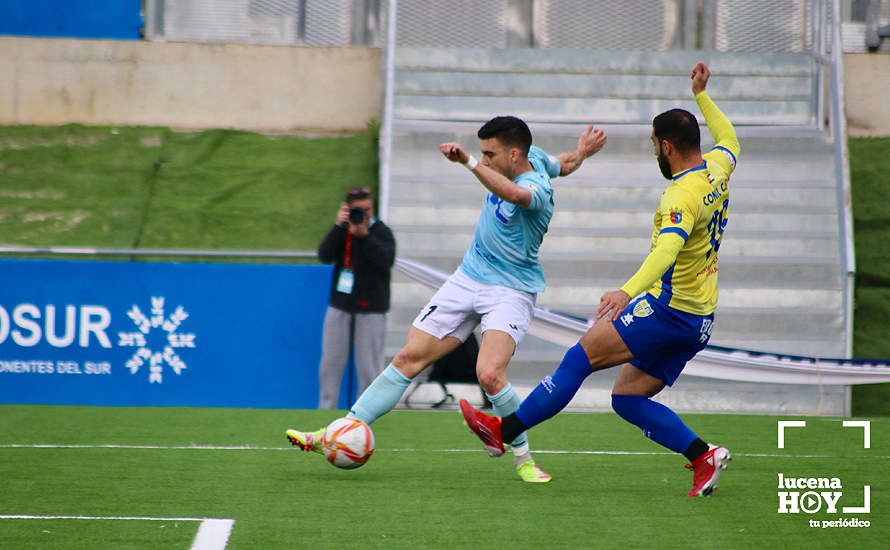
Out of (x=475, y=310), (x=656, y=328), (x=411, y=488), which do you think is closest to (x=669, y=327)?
(x=656, y=328)

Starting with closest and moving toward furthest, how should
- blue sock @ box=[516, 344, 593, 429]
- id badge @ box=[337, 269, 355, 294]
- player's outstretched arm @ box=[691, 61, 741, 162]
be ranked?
blue sock @ box=[516, 344, 593, 429]
player's outstretched arm @ box=[691, 61, 741, 162]
id badge @ box=[337, 269, 355, 294]

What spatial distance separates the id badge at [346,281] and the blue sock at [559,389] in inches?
193

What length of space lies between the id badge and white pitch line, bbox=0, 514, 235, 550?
595 cm

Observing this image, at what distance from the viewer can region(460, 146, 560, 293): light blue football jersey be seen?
7.05 m

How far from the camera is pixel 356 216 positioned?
11.4 m

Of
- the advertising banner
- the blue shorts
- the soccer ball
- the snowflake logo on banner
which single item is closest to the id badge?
the advertising banner

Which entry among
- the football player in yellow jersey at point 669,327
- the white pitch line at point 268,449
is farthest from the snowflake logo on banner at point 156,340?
the football player in yellow jersey at point 669,327

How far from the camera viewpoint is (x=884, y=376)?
38.3ft

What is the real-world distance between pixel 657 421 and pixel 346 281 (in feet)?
17.2

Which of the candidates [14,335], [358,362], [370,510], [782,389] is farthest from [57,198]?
[370,510]

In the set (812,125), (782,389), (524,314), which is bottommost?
(782,389)

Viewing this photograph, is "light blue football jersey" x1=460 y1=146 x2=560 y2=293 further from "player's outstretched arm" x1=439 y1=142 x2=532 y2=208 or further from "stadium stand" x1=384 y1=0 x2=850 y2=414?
"stadium stand" x1=384 y1=0 x2=850 y2=414

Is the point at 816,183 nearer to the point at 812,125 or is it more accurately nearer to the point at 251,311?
the point at 812,125

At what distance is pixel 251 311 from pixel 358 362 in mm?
1115
